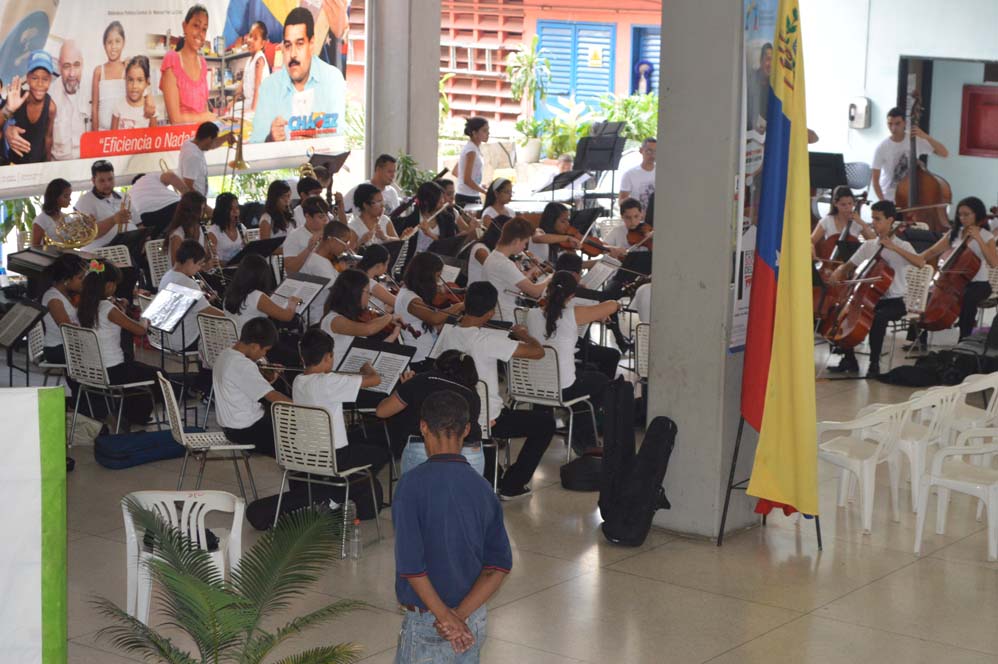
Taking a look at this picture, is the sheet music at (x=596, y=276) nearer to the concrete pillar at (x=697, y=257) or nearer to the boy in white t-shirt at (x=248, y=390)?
the concrete pillar at (x=697, y=257)

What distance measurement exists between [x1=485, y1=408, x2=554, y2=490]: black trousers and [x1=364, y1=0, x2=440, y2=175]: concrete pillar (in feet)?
30.3

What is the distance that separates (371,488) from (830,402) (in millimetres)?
4462

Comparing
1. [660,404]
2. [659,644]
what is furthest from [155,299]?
[659,644]

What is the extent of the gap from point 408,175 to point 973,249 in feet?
22.1

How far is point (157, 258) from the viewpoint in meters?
10.9

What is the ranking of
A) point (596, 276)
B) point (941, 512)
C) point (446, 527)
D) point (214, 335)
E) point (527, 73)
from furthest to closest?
point (527, 73) < point (596, 276) < point (214, 335) < point (941, 512) < point (446, 527)

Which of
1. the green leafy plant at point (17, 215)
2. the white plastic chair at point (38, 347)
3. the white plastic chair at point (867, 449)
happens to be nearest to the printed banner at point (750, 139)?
the white plastic chair at point (867, 449)

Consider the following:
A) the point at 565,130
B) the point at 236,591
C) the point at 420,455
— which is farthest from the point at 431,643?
the point at 565,130

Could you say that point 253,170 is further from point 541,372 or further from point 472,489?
point 472,489

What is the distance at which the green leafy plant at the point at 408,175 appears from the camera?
15.6m

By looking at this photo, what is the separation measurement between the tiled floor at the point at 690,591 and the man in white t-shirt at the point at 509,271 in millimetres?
2038

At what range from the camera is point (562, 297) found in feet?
25.8

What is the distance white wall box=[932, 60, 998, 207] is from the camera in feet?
58.0

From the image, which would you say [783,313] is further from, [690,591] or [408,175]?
[408,175]
